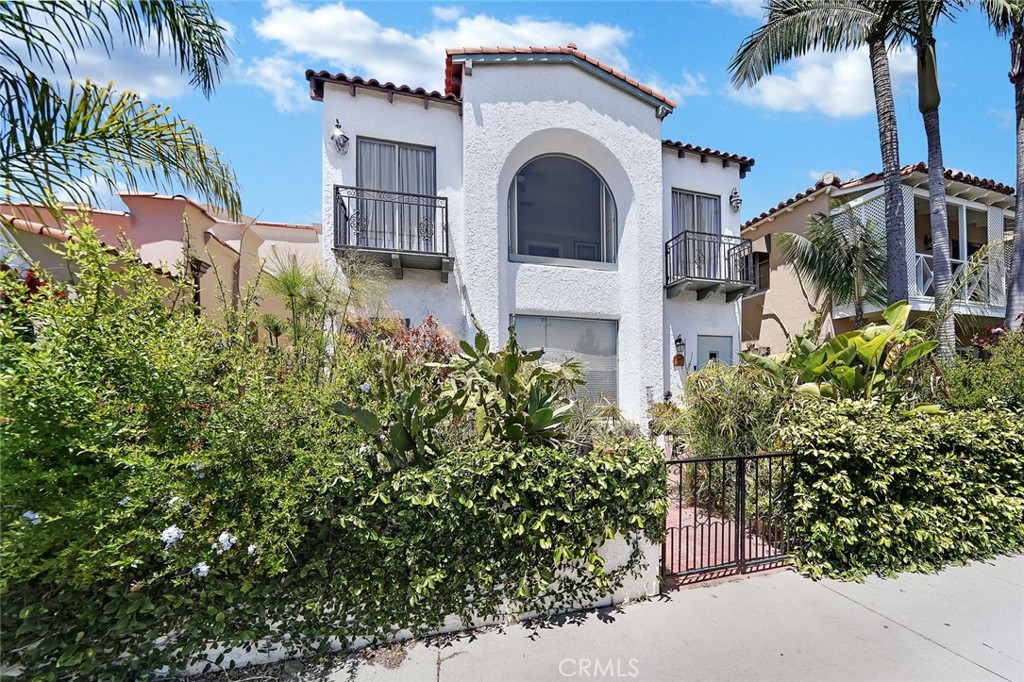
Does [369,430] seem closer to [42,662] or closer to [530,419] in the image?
[530,419]

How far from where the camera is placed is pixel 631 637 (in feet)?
12.5

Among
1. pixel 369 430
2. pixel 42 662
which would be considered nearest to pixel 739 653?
pixel 369 430

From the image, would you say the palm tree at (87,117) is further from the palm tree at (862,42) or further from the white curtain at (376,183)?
the palm tree at (862,42)

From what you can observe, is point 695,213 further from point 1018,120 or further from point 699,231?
point 1018,120

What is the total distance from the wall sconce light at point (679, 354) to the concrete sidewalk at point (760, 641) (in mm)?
6467

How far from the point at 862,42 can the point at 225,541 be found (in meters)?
14.0

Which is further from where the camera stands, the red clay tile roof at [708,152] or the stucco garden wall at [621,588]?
the red clay tile roof at [708,152]

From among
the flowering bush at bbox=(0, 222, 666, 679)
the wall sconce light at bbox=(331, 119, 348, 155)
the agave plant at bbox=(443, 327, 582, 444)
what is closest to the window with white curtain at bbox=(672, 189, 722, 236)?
the wall sconce light at bbox=(331, 119, 348, 155)

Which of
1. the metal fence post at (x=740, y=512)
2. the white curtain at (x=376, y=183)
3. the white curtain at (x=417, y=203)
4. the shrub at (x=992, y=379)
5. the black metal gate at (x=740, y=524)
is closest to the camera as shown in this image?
the black metal gate at (x=740, y=524)

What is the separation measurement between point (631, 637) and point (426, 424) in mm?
2712

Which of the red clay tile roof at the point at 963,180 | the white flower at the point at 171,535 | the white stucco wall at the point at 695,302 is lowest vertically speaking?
the white flower at the point at 171,535

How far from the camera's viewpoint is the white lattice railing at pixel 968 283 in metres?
12.4

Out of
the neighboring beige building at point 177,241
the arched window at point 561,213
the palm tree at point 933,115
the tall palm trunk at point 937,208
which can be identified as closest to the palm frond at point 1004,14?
the palm tree at point 933,115

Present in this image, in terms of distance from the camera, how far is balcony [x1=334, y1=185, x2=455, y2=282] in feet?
27.9
